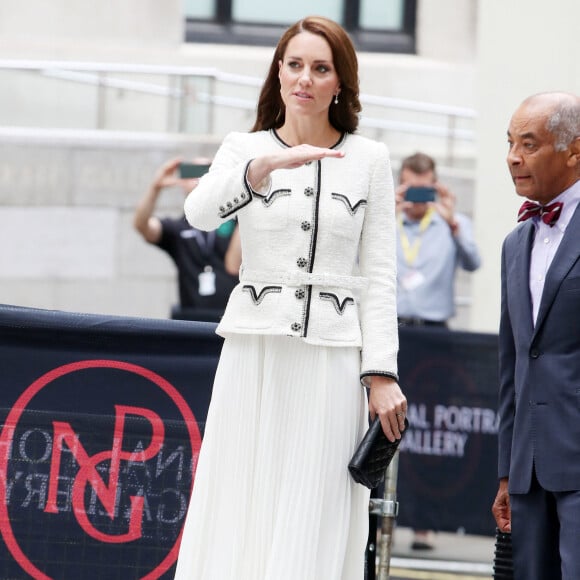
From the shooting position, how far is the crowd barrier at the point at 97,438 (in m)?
6.07

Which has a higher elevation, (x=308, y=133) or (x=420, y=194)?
(x=420, y=194)

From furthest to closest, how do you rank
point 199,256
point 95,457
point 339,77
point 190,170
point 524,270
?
1. point 199,256
2. point 190,170
3. point 95,457
4. point 524,270
5. point 339,77

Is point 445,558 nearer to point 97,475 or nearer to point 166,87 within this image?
point 97,475

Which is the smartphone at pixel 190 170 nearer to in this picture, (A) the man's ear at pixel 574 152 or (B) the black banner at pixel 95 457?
(B) the black banner at pixel 95 457

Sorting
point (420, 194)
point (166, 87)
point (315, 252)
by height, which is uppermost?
point (166, 87)

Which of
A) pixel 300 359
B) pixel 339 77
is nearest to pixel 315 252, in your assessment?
pixel 300 359

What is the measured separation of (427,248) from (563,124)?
5.47 metres

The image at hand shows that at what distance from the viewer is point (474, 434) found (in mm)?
9430

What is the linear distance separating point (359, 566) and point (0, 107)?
9.52 metres

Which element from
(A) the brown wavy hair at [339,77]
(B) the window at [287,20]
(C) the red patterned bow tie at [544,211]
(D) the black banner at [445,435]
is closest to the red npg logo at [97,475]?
(A) the brown wavy hair at [339,77]

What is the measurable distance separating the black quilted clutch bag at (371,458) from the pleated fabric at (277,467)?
7 centimetres

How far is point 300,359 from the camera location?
5.00 metres

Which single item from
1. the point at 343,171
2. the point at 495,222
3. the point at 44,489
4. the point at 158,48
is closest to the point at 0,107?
the point at 158,48

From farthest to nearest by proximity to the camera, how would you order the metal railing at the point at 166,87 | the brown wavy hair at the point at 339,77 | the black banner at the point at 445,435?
the metal railing at the point at 166,87 → the black banner at the point at 445,435 → the brown wavy hair at the point at 339,77
